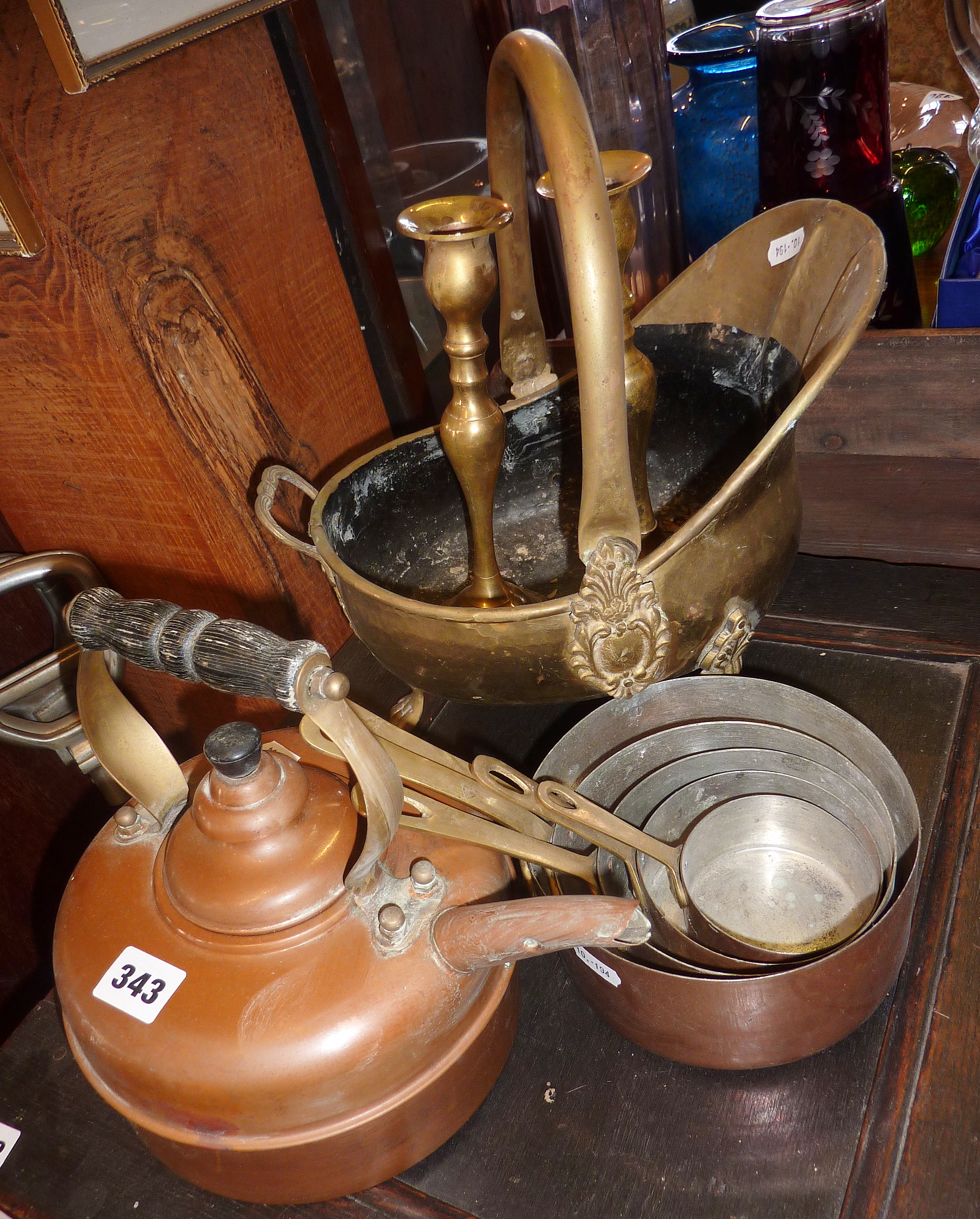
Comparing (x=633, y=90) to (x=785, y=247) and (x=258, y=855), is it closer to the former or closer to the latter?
(x=785, y=247)

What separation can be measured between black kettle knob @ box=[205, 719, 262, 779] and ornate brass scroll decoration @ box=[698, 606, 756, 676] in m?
0.33

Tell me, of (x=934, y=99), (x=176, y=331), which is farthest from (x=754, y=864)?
(x=934, y=99)

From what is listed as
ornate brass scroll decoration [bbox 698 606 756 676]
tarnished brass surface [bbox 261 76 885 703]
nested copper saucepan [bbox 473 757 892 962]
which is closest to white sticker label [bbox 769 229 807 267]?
tarnished brass surface [bbox 261 76 885 703]

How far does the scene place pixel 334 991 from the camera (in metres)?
0.50

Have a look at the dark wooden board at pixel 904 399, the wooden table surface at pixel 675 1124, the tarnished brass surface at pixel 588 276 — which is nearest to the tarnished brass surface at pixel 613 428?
the tarnished brass surface at pixel 588 276

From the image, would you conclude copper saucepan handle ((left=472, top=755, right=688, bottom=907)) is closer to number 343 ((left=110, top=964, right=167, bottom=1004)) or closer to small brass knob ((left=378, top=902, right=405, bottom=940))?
small brass knob ((left=378, top=902, right=405, bottom=940))

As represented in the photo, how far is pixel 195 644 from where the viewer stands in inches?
18.4

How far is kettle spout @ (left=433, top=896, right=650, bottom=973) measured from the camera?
461mm

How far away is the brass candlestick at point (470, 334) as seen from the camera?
57 centimetres

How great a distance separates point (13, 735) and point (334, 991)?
406 millimetres

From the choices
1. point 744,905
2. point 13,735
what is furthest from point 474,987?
point 13,735

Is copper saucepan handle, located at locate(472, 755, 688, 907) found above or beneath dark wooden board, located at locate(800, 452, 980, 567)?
above

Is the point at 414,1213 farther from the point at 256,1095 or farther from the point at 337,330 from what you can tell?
the point at 337,330

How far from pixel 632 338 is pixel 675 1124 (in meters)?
0.54
